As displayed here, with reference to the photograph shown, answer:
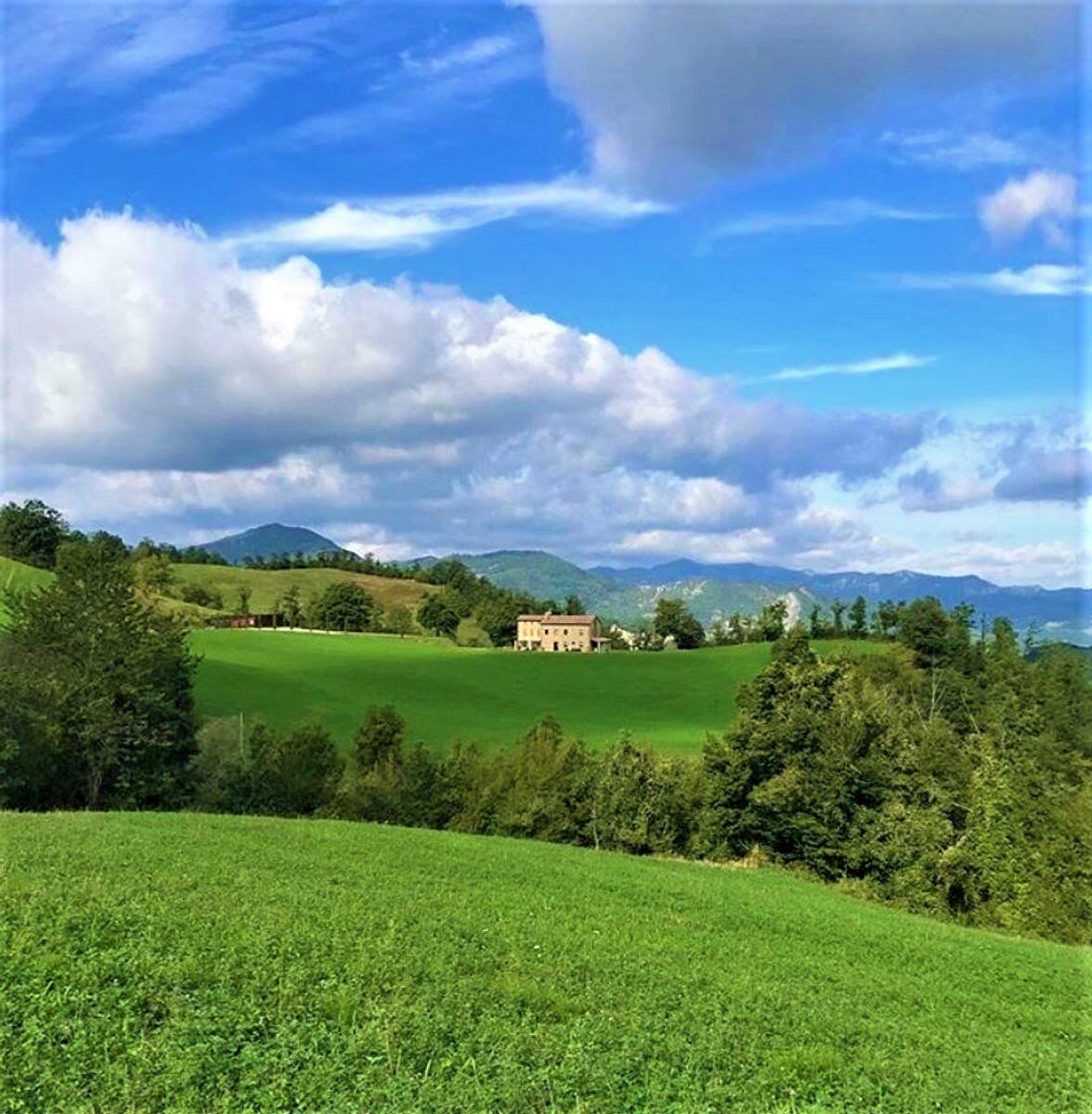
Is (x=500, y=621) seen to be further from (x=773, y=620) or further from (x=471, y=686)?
(x=471, y=686)

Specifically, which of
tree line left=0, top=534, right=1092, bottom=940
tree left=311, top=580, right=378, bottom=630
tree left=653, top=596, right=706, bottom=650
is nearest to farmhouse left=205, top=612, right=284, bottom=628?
tree left=311, top=580, right=378, bottom=630

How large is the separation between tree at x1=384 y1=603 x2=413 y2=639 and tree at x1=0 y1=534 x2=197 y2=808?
4219 inches

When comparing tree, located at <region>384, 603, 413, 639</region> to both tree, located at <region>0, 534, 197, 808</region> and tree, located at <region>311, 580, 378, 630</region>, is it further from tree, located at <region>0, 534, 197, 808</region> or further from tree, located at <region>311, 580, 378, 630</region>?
tree, located at <region>0, 534, 197, 808</region>

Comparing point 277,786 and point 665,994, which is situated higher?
point 665,994

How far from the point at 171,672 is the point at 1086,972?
40401mm

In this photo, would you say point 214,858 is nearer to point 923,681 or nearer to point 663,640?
point 923,681

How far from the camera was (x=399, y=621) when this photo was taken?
15988cm

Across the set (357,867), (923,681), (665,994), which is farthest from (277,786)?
(923,681)

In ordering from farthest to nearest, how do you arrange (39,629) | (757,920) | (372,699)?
1. (372,699)
2. (39,629)
3. (757,920)

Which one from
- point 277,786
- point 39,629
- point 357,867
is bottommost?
point 277,786

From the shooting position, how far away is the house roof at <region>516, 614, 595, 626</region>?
555ft

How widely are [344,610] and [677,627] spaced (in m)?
49.8

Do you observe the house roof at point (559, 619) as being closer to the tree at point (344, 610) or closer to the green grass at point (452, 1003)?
the tree at point (344, 610)

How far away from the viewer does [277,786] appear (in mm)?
50812
